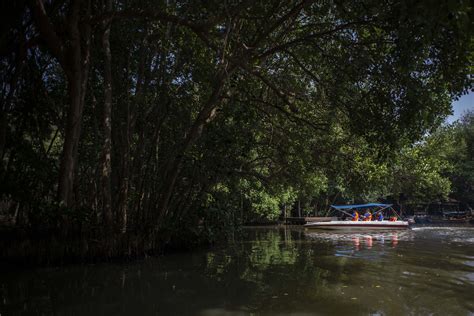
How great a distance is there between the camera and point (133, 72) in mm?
11836

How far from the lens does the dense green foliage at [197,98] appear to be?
758 cm

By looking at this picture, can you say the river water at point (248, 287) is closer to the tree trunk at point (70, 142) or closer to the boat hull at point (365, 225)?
the tree trunk at point (70, 142)

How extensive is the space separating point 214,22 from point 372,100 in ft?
12.5

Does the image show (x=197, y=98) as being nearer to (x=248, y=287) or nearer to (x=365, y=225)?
(x=248, y=287)

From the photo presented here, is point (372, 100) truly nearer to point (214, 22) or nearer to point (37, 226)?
point (214, 22)

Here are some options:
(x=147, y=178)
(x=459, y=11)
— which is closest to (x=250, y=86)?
(x=147, y=178)

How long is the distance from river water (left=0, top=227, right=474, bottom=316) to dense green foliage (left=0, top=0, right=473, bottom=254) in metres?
1.71

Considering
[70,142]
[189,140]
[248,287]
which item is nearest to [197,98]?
[189,140]

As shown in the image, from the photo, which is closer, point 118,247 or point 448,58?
point 448,58

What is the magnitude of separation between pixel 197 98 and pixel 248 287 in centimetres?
723

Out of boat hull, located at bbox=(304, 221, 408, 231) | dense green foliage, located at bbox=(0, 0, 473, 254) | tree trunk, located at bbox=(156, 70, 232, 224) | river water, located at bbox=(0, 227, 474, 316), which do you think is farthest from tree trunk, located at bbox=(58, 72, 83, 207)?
boat hull, located at bbox=(304, 221, 408, 231)

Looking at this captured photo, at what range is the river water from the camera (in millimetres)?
5625

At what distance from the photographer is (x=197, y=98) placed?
12.8m

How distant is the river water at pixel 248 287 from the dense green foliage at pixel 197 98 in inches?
67.2
